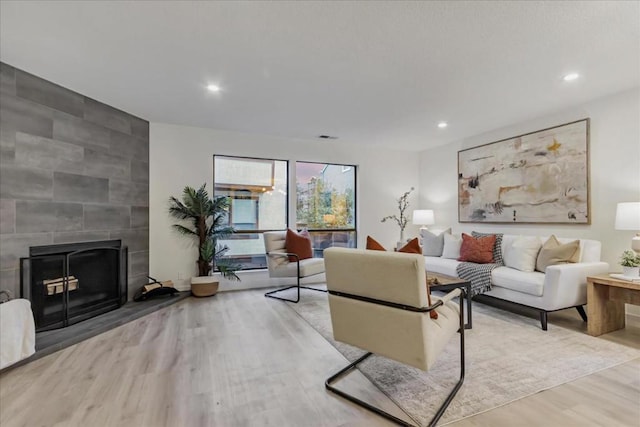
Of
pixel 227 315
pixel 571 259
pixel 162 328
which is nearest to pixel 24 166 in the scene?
pixel 162 328

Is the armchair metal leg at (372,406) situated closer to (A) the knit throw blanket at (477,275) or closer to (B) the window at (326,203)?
(A) the knit throw blanket at (477,275)

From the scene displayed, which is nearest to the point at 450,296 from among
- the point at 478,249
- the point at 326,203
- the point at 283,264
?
the point at 478,249

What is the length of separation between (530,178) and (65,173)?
5.44 m

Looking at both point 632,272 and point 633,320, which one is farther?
point 633,320

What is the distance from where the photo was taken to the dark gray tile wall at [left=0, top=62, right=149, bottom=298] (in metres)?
2.66

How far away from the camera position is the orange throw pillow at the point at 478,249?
4.02 meters

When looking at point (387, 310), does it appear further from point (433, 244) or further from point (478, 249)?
point (433, 244)

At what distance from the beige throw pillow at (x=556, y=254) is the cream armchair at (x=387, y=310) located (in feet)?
6.59

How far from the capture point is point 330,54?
249 cm

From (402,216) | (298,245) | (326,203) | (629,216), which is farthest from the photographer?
(402,216)

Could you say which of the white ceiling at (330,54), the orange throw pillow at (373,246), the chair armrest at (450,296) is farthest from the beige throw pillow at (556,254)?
the orange throw pillow at (373,246)

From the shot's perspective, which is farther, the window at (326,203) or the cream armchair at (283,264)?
the window at (326,203)

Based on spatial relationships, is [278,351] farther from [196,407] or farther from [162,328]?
[162,328]

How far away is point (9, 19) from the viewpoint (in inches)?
80.7
